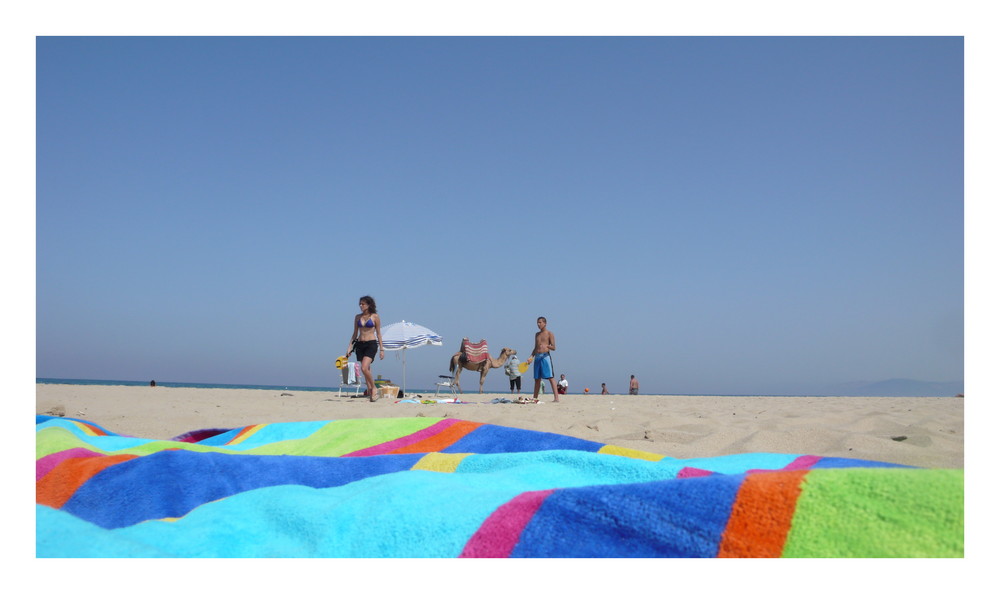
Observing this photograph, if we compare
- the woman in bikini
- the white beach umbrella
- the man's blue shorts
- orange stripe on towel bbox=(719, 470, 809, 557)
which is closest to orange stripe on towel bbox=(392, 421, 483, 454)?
orange stripe on towel bbox=(719, 470, 809, 557)

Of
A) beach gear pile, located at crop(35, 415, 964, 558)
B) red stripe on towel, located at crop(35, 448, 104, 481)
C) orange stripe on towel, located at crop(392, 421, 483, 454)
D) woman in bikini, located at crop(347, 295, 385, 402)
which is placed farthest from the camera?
woman in bikini, located at crop(347, 295, 385, 402)

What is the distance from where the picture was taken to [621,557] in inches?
42.0

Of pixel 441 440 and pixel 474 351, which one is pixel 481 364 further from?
pixel 441 440

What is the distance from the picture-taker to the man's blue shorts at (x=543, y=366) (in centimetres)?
984

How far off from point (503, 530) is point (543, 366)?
8.85 meters

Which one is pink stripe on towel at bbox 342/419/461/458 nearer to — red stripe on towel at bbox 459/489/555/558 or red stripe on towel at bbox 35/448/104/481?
red stripe on towel at bbox 35/448/104/481

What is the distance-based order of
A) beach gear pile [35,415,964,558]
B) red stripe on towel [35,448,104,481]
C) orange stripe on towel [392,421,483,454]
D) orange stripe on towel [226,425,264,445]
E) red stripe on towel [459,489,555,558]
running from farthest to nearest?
orange stripe on towel [226,425,264,445]
orange stripe on towel [392,421,483,454]
red stripe on towel [35,448,104,481]
red stripe on towel [459,489,555,558]
beach gear pile [35,415,964,558]

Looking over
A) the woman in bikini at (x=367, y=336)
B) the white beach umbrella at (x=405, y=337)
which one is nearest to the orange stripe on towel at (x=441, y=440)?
the woman in bikini at (x=367, y=336)

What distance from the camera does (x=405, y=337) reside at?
13.1 m

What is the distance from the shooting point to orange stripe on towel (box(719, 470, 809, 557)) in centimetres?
97

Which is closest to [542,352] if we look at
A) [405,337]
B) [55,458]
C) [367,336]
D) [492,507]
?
[367,336]
